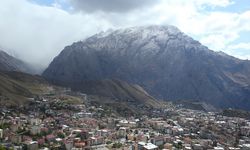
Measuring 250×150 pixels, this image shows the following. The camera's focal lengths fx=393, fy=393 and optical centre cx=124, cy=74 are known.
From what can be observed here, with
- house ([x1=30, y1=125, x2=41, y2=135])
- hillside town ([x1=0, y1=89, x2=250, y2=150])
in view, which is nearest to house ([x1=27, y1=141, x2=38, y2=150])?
hillside town ([x1=0, y1=89, x2=250, y2=150])

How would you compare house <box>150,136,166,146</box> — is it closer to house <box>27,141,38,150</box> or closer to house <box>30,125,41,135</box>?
house <box>30,125,41,135</box>

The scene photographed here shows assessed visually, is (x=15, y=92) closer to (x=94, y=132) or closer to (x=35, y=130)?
(x=94, y=132)

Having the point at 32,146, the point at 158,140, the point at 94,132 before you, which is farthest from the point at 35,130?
the point at 158,140

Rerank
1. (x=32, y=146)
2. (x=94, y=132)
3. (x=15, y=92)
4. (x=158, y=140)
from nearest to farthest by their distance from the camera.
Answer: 1. (x=32, y=146)
2. (x=158, y=140)
3. (x=94, y=132)
4. (x=15, y=92)

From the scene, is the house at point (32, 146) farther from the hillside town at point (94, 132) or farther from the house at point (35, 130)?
the house at point (35, 130)

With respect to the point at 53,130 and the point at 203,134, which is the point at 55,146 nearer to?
the point at 53,130

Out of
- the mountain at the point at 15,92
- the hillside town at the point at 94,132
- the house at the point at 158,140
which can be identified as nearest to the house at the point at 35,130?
the hillside town at the point at 94,132

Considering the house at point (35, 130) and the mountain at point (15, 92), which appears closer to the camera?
the house at point (35, 130)

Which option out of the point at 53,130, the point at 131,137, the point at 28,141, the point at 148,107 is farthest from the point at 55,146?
the point at 148,107
